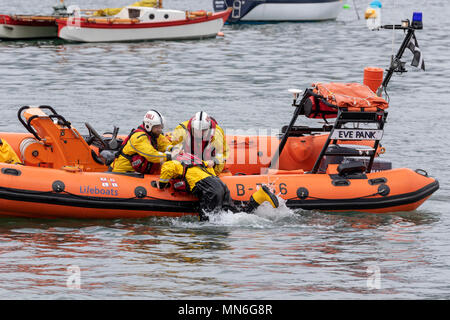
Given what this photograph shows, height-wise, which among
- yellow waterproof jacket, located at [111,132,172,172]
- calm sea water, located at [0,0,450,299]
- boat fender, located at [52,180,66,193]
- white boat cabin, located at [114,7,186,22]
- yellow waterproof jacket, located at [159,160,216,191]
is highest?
white boat cabin, located at [114,7,186,22]

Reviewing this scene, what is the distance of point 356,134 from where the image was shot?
1077cm

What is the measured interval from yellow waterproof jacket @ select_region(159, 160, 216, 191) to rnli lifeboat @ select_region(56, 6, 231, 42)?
2270 cm

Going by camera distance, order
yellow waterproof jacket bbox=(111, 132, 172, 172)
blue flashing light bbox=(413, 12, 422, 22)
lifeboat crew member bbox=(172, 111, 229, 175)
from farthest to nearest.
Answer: blue flashing light bbox=(413, 12, 422, 22) → lifeboat crew member bbox=(172, 111, 229, 175) → yellow waterproof jacket bbox=(111, 132, 172, 172)

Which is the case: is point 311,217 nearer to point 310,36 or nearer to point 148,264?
point 148,264

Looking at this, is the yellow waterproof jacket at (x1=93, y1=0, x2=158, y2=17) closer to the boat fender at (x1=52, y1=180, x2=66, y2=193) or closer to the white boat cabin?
the white boat cabin

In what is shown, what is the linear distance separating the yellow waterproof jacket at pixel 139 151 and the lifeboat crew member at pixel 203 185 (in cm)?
24

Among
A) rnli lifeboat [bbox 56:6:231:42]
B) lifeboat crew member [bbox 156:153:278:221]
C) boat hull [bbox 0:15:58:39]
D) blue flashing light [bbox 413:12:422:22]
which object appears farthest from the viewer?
boat hull [bbox 0:15:58:39]

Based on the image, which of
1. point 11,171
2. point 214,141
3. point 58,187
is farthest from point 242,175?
point 11,171

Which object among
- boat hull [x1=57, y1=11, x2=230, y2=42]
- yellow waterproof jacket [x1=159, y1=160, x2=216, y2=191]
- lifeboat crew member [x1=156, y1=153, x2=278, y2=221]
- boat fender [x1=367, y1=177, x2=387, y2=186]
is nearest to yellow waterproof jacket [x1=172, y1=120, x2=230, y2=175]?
lifeboat crew member [x1=156, y1=153, x2=278, y2=221]

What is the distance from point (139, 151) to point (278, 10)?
107ft

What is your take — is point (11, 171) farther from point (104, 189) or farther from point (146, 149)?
point (146, 149)

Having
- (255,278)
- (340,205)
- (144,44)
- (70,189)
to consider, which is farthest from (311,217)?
(144,44)

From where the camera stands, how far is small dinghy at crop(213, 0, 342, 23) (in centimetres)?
4149

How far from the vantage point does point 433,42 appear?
3447 centimetres
